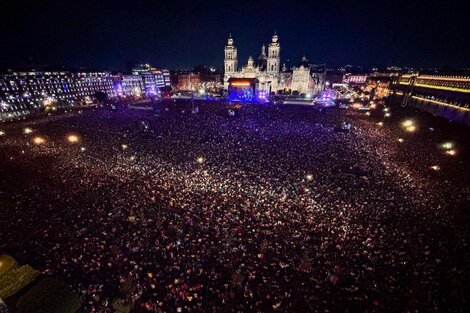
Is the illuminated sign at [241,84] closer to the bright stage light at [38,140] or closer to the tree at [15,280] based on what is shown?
the bright stage light at [38,140]

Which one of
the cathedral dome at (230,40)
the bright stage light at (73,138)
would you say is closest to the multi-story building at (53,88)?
the bright stage light at (73,138)

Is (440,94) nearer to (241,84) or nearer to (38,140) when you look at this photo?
(241,84)

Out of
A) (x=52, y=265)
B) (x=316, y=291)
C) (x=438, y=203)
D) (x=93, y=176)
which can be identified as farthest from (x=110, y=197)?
(x=438, y=203)

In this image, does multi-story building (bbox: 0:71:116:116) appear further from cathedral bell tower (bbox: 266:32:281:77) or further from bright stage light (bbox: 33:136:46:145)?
cathedral bell tower (bbox: 266:32:281:77)

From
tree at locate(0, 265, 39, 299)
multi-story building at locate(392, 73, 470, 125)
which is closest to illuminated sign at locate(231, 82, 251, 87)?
multi-story building at locate(392, 73, 470, 125)

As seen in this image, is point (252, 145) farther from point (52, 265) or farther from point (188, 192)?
point (52, 265)

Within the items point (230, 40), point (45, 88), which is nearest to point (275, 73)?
point (230, 40)
